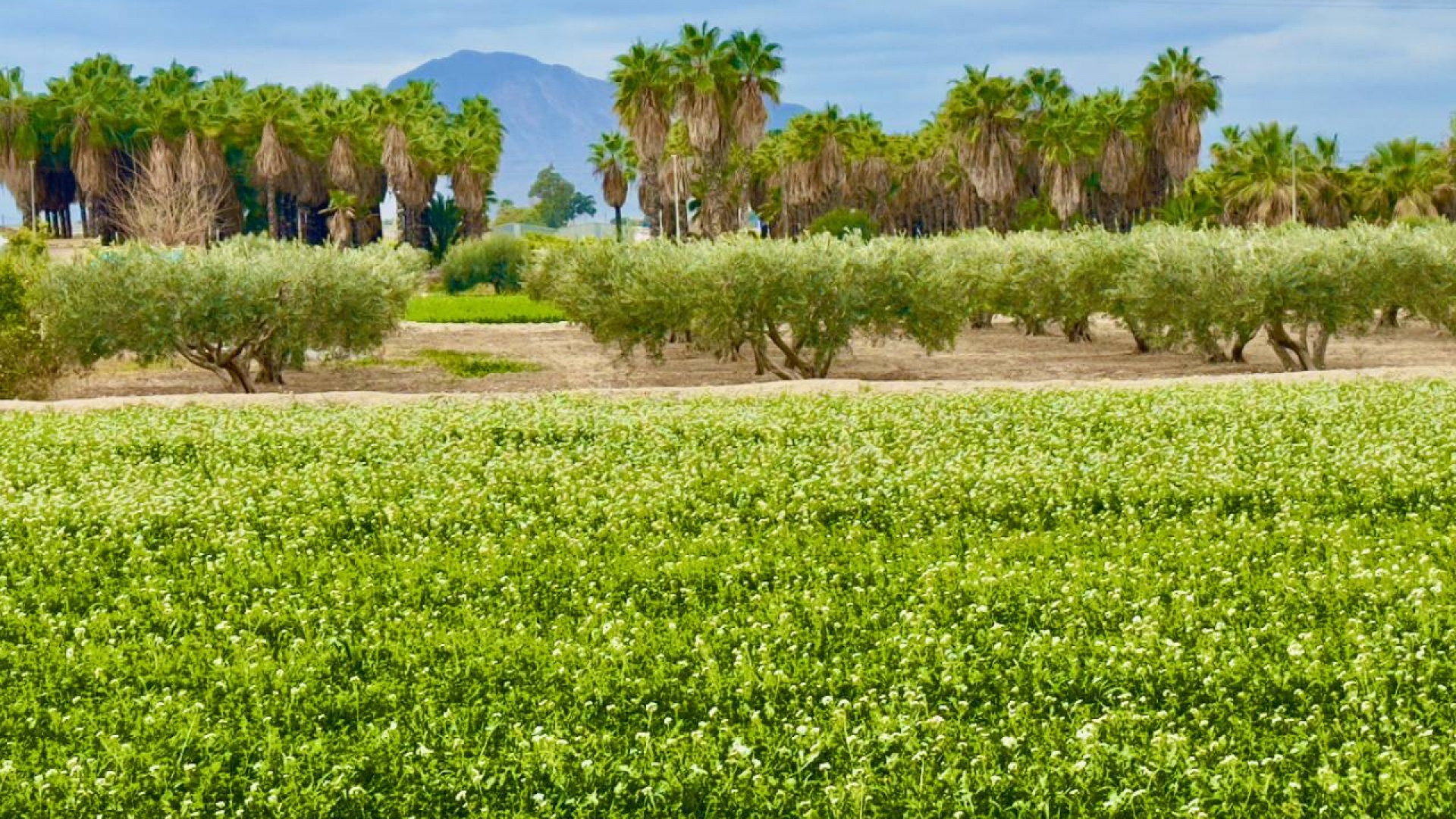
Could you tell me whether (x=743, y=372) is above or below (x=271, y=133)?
below

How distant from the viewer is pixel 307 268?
2605 cm

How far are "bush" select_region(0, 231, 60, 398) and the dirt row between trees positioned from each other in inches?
42.7

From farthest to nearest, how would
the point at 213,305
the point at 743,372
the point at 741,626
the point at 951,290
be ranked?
the point at 743,372 → the point at 951,290 → the point at 213,305 → the point at 741,626

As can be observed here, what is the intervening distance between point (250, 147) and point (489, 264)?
74.1ft

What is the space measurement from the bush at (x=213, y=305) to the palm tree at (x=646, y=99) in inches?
1060

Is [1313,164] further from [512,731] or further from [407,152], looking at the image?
[512,731]

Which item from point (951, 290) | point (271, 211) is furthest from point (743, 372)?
point (271, 211)

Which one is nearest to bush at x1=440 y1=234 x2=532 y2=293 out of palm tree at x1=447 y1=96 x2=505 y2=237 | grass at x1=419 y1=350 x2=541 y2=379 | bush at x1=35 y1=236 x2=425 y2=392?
palm tree at x1=447 y1=96 x2=505 y2=237

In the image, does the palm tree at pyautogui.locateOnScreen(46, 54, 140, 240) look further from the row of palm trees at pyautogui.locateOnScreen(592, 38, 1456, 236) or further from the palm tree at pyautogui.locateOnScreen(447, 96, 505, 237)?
the row of palm trees at pyautogui.locateOnScreen(592, 38, 1456, 236)

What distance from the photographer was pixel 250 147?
80750 mm

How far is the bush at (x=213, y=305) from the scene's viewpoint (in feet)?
81.8

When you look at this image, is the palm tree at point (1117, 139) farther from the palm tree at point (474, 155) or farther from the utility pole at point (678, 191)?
the palm tree at point (474, 155)

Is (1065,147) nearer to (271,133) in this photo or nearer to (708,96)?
(708,96)

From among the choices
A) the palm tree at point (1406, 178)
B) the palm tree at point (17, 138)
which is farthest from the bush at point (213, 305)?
the palm tree at point (17, 138)
